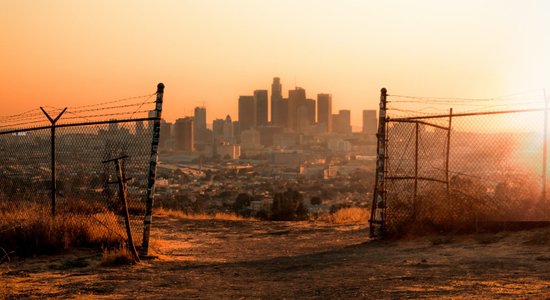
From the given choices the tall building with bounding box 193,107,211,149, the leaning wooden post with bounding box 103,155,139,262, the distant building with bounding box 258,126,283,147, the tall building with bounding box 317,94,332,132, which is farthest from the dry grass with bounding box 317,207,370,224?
the tall building with bounding box 317,94,332,132

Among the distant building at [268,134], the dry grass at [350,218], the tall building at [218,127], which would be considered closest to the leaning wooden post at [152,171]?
the dry grass at [350,218]

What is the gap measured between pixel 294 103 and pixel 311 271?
158710mm

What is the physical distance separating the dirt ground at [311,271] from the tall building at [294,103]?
141647 millimetres

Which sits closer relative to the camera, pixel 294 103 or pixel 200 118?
pixel 200 118

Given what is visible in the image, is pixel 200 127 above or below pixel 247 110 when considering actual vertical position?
below

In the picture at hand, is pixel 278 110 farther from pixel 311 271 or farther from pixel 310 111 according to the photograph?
pixel 311 271

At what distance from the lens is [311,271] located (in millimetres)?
11492

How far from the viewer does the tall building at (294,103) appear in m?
160

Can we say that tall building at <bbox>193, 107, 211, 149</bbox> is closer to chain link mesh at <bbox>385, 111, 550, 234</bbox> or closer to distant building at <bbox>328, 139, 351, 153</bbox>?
distant building at <bbox>328, 139, 351, 153</bbox>

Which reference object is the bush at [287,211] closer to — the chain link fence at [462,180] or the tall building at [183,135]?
the chain link fence at [462,180]

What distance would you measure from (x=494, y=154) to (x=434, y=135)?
171 centimetres

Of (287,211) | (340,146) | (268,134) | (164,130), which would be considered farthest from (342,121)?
(287,211)

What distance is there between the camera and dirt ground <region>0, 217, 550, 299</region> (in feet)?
30.9

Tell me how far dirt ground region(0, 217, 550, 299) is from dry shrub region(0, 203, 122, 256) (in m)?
0.42
